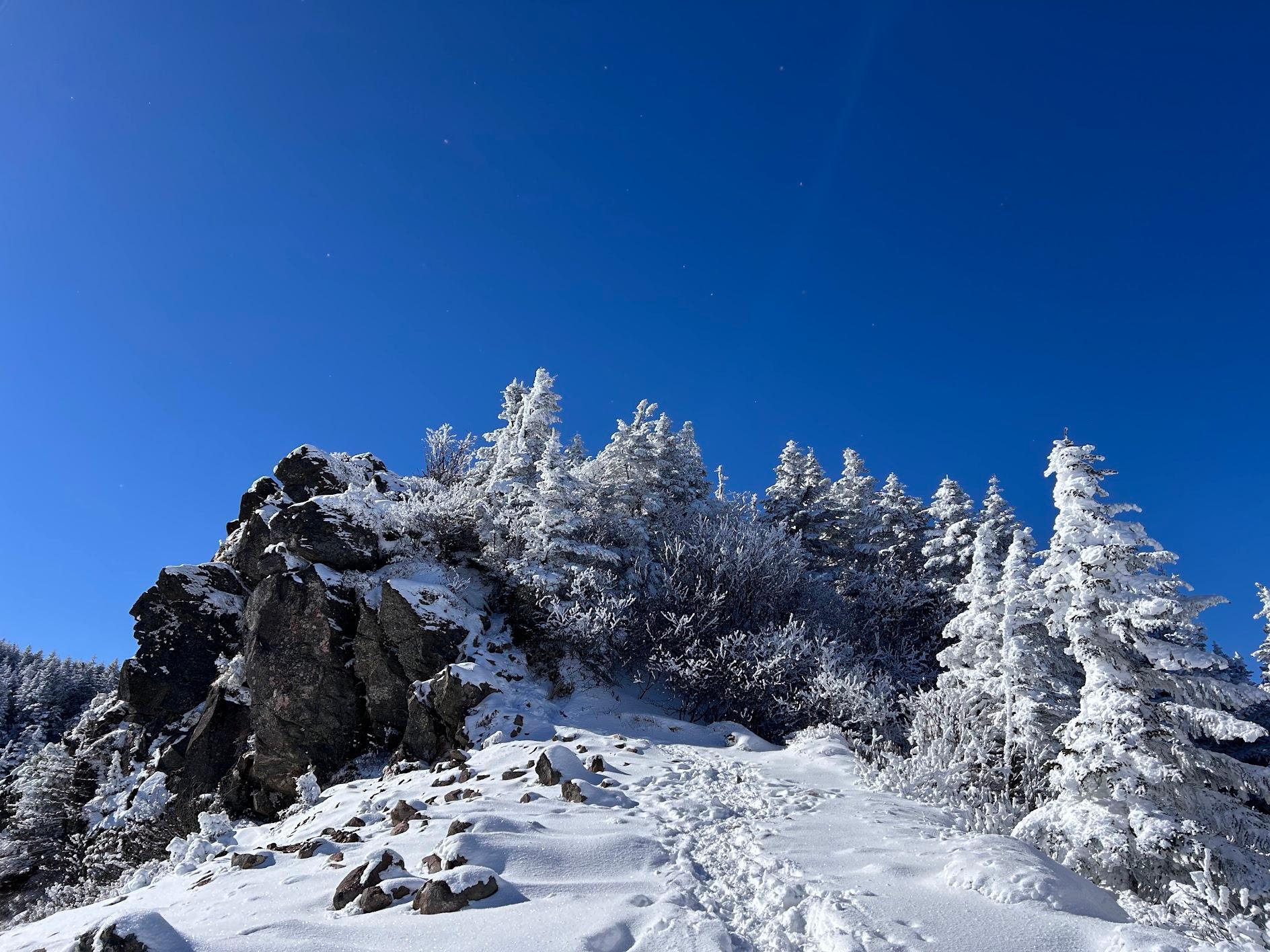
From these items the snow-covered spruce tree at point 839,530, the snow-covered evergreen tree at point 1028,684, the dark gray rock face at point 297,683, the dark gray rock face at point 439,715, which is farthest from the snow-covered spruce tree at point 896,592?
the dark gray rock face at point 297,683

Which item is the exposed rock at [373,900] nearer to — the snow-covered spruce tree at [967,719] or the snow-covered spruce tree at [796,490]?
the snow-covered spruce tree at [967,719]

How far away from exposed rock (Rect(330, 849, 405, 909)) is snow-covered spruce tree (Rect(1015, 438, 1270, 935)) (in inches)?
320

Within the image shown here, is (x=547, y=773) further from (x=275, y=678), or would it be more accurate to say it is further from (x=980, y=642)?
(x=275, y=678)

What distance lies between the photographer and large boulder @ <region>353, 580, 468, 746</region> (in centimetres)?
1633

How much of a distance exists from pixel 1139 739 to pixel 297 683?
Answer: 62.1 feet

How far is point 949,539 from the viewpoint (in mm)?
26953

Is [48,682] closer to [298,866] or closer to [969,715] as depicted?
[298,866]

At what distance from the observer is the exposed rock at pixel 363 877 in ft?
19.5

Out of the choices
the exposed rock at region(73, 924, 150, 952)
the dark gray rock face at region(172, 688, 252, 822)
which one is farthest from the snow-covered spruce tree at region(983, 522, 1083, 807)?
the dark gray rock face at region(172, 688, 252, 822)

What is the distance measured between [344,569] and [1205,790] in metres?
20.5

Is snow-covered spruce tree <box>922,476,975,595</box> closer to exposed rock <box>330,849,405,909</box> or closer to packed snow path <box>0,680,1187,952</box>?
packed snow path <box>0,680,1187,952</box>

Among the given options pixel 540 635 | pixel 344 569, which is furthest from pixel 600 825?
pixel 344 569

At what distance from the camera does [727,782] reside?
33.7 ft

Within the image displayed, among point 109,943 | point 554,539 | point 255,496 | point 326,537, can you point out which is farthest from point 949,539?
point 255,496
